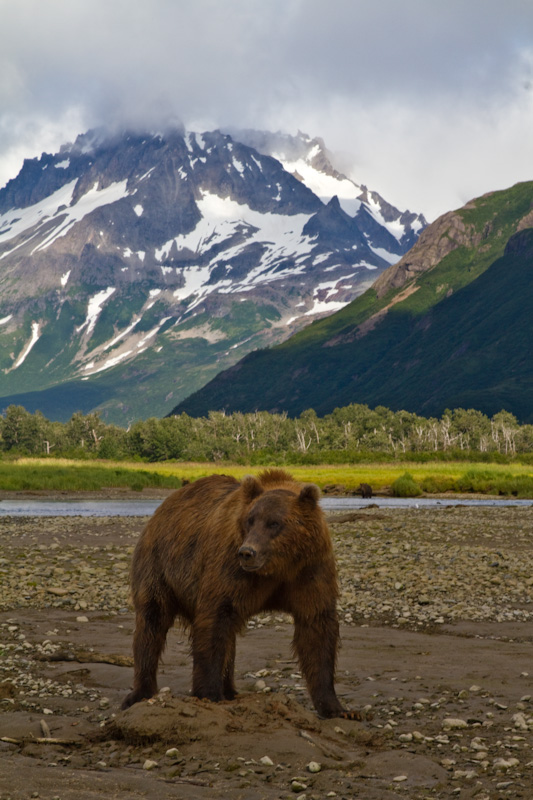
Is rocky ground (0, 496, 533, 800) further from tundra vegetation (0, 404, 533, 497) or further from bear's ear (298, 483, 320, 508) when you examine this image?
tundra vegetation (0, 404, 533, 497)

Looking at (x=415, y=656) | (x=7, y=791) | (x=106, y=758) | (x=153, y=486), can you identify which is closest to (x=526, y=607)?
(x=415, y=656)

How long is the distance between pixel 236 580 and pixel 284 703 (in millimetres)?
1557

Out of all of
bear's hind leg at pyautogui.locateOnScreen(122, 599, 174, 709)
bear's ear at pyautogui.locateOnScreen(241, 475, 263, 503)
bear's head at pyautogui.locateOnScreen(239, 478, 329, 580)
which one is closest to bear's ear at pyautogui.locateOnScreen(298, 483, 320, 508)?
bear's head at pyautogui.locateOnScreen(239, 478, 329, 580)

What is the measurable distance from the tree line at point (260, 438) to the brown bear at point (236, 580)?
385ft

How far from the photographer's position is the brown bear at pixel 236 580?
8867 mm

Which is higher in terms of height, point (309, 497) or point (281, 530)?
point (309, 497)

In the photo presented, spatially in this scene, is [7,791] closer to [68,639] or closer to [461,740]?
[461,740]

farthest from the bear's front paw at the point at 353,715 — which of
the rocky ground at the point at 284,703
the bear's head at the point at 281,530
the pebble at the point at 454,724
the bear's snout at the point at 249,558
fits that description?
the bear's snout at the point at 249,558

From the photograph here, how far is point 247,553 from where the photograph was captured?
8.30 metres

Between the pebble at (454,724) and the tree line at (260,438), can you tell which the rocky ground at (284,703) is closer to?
the pebble at (454,724)

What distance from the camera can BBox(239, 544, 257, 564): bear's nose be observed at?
326 inches

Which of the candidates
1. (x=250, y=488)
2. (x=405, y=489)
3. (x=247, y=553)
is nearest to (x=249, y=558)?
(x=247, y=553)

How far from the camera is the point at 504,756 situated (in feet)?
26.0

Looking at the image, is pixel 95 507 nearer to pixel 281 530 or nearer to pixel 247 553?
pixel 281 530
